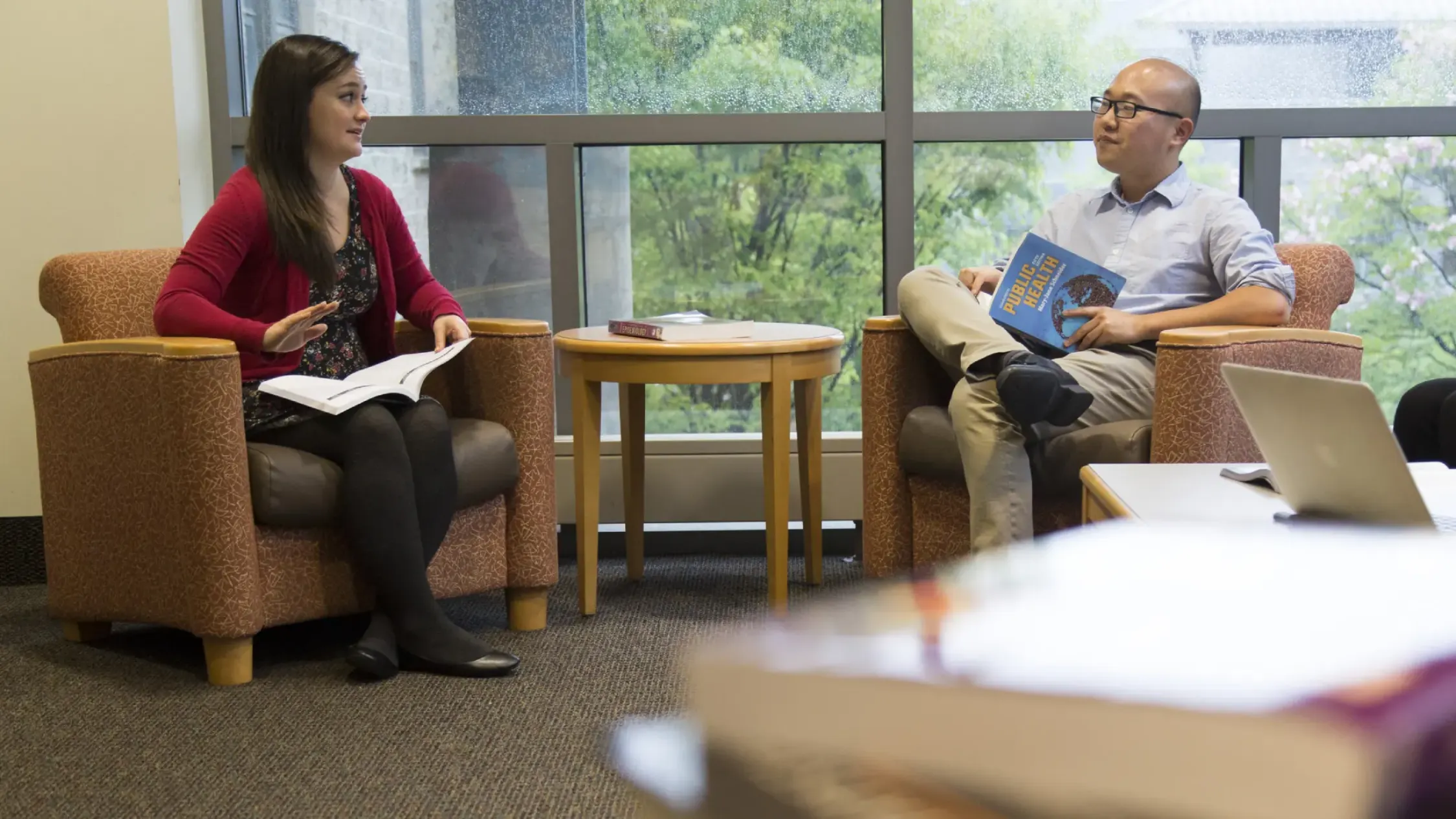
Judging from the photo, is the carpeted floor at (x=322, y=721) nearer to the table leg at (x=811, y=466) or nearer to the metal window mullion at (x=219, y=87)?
the table leg at (x=811, y=466)

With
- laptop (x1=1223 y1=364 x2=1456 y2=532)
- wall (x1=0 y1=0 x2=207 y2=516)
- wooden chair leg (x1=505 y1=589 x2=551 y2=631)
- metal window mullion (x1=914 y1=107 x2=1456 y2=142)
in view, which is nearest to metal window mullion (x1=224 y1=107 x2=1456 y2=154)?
metal window mullion (x1=914 y1=107 x2=1456 y2=142)

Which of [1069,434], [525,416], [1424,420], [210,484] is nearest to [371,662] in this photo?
[210,484]

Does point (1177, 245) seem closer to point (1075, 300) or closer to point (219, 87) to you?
point (1075, 300)

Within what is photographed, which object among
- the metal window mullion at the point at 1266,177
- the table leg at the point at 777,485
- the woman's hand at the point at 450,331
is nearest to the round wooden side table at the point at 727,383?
the table leg at the point at 777,485

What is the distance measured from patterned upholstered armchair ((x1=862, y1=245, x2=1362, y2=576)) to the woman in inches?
32.7

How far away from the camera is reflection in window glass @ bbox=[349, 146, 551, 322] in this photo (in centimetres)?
337

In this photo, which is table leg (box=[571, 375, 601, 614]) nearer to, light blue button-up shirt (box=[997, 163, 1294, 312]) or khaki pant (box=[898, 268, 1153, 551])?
khaki pant (box=[898, 268, 1153, 551])

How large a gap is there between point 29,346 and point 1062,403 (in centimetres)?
243

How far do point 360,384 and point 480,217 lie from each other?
3.88ft

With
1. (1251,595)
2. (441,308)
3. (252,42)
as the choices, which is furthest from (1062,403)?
(252,42)

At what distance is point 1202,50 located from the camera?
3307 mm

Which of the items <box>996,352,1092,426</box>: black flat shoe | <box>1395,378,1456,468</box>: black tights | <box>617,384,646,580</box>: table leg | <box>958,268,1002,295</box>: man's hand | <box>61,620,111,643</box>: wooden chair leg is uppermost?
<box>958,268,1002,295</box>: man's hand

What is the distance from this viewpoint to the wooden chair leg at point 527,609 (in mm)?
2572

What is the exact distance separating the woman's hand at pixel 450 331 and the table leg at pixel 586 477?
0.26 m
